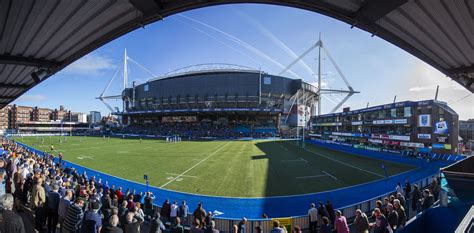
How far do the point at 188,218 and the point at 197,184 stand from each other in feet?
25.2

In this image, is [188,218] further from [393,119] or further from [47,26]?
[393,119]

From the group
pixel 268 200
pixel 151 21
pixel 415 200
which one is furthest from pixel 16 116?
pixel 415 200

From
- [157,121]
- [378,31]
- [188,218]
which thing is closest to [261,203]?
[188,218]

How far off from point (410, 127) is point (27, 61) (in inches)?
1886

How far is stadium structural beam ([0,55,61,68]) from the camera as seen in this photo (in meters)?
8.05

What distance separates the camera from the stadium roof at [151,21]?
17.7 feet

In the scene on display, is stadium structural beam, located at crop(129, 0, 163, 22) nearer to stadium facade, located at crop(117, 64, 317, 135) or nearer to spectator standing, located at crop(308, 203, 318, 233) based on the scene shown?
spectator standing, located at crop(308, 203, 318, 233)

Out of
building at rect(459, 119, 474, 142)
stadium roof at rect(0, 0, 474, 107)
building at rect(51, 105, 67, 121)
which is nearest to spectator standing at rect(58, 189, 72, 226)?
stadium roof at rect(0, 0, 474, 107)

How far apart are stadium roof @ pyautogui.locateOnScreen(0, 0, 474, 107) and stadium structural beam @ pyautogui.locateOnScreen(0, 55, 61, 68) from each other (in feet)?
0.09

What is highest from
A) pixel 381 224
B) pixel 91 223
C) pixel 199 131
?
pixel 91 223

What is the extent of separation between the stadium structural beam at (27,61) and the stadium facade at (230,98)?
3067 inches

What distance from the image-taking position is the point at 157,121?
104875 mm

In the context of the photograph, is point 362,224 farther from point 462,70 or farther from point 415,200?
point 462,70

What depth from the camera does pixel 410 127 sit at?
3975cm
